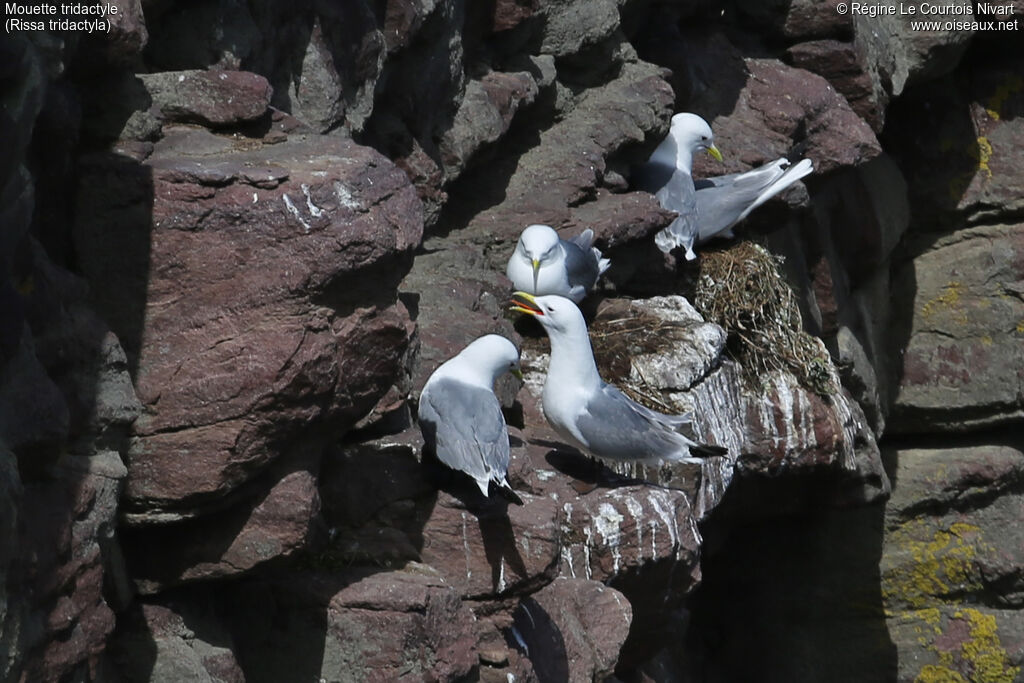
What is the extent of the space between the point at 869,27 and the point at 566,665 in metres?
4.60

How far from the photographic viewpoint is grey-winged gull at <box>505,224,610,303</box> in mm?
5359

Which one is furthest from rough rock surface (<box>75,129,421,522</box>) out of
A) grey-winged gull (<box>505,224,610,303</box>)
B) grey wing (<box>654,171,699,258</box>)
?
grey wing (<box>654,171,699,258</box>)

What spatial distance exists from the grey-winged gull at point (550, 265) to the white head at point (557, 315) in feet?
1.25

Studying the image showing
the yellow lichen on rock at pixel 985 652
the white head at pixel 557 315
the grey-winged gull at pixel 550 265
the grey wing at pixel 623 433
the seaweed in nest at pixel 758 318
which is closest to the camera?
the grey wing at pixel 623 433

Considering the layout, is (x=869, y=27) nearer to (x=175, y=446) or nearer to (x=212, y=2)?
(x=212, y=2)

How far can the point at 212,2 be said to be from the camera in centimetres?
410

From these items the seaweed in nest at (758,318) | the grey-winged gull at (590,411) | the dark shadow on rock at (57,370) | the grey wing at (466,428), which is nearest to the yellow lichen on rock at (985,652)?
the seaweed in nest at (758,318)

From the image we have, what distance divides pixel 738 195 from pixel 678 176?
0.91 ft

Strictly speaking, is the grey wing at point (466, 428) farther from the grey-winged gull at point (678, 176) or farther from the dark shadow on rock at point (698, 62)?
the dark shadow on rock at point (698, 62)

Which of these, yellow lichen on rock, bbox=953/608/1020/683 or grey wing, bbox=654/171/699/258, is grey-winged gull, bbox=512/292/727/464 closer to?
grey wing, bbox=654/171/699/258

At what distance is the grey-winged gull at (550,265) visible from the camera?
17.6ft

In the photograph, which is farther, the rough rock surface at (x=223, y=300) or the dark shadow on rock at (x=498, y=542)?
the dark shadow on rock at (x=498, y=542)

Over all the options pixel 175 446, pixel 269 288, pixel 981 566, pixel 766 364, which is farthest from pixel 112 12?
pixel 981 566
